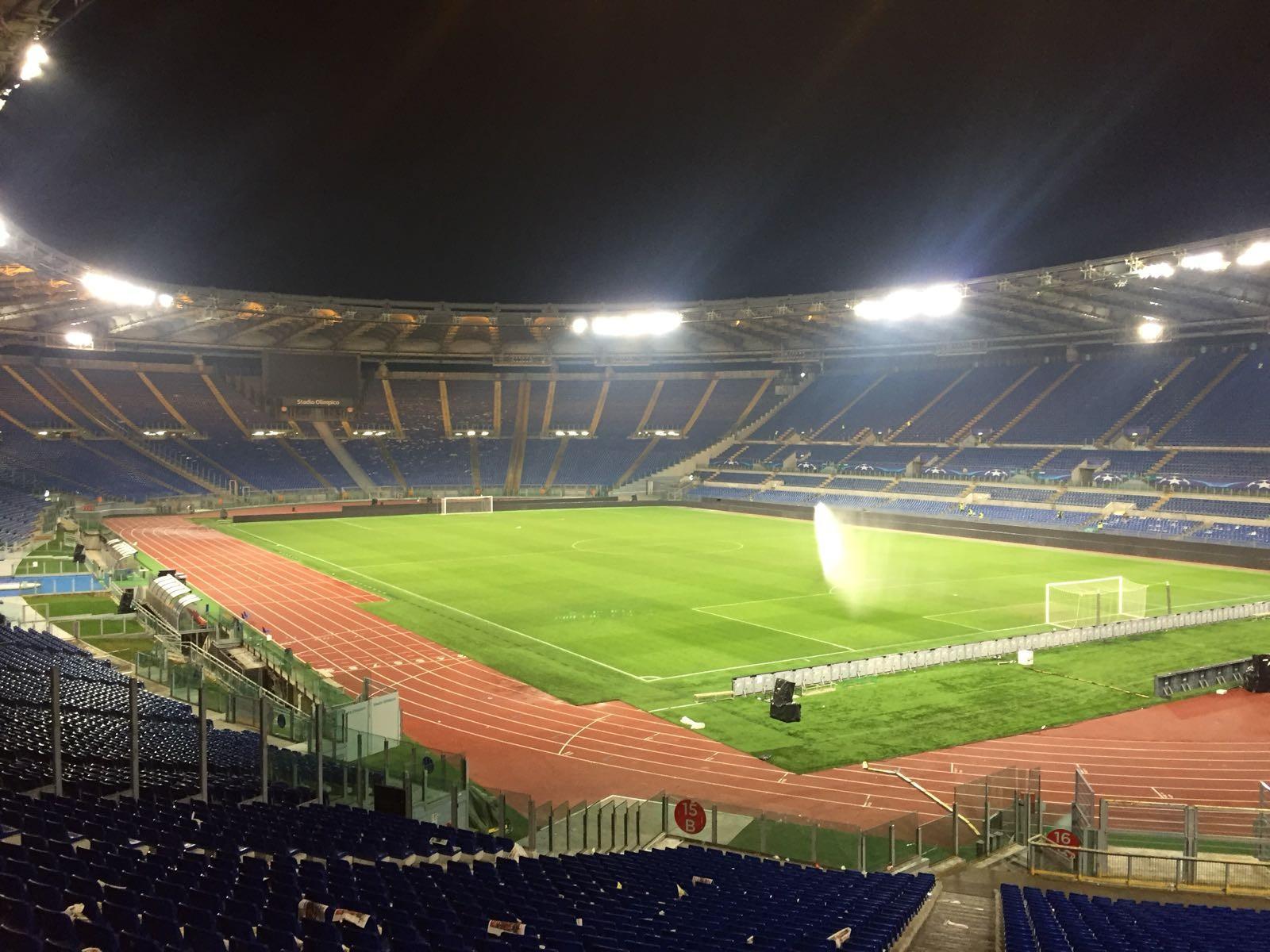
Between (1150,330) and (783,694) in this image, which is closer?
(783,694)

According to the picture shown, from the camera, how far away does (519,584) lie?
3606 cm

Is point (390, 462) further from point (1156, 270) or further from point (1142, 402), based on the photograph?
point (1156, 270)

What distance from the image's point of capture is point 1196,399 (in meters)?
56.8

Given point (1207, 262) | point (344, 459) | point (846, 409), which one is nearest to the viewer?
point (1207, 262)

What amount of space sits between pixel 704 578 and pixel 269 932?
31.2 meters

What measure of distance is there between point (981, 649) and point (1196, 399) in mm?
40171

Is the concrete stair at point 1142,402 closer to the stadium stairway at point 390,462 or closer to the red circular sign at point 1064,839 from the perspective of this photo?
the stadium stairway at point 390,462

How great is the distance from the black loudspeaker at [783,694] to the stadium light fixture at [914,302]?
41.9m

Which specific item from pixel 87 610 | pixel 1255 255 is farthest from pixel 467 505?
pixel 1255 255

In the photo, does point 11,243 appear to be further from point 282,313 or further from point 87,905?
point 87,905

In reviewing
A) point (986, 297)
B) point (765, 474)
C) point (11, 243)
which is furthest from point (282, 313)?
point (986, 297)

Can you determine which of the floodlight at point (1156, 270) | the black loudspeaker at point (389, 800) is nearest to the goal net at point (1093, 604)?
the floodlight at point (1156, 270)

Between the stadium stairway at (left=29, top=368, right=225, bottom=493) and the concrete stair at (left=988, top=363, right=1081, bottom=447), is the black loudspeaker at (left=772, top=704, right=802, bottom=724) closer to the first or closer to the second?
the concrete stair at (left=988, top=363, right=1081, bottom=447)

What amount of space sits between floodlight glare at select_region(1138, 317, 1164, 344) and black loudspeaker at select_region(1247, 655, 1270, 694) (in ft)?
144
